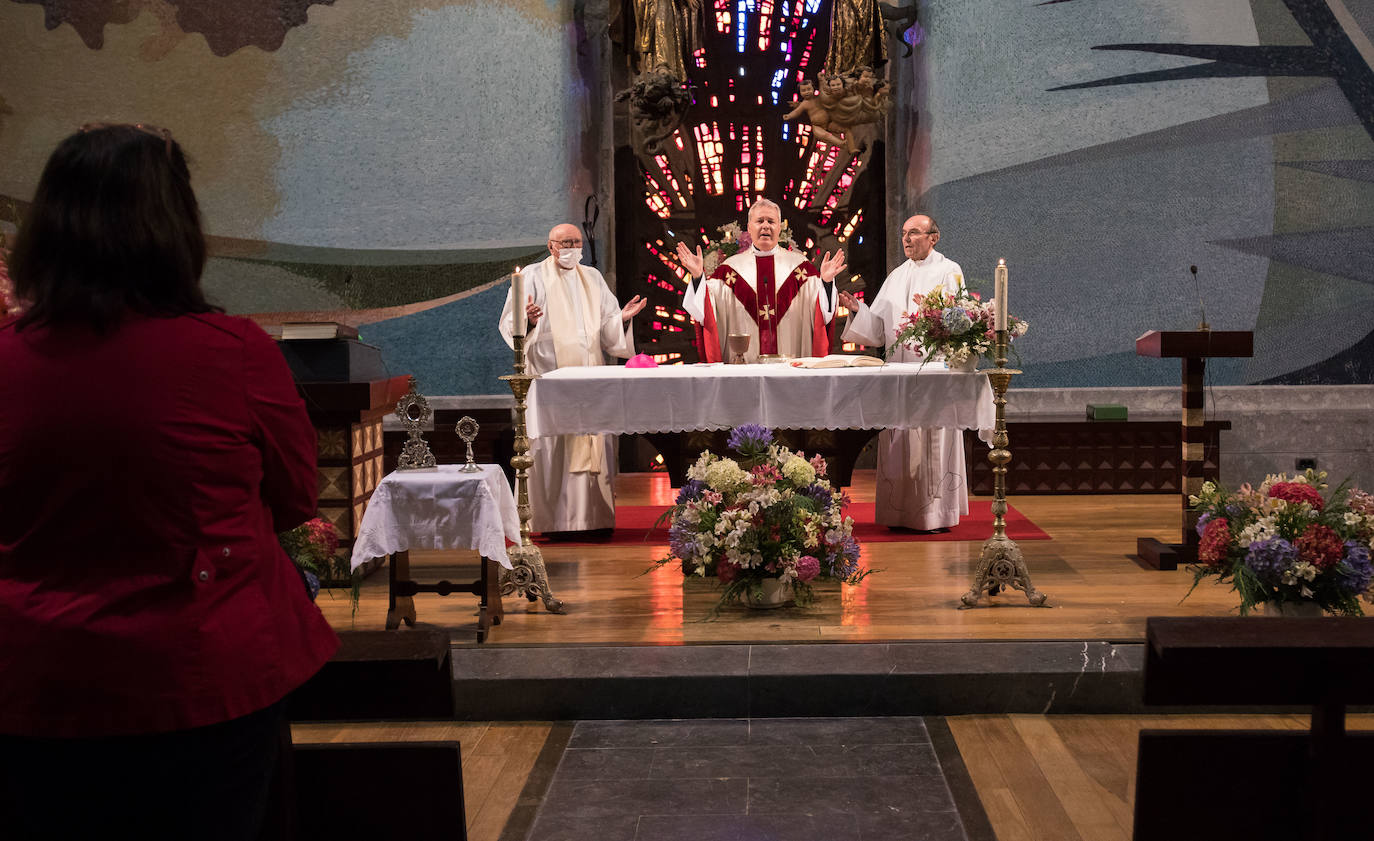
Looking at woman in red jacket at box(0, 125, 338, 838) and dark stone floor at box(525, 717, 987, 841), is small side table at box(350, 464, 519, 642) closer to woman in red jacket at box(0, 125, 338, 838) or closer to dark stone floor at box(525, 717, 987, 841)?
dark stone floor at box(525, 717, 987, 841)

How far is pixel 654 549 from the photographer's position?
277 inches

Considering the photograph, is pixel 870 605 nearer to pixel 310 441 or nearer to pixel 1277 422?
pixel 310 441

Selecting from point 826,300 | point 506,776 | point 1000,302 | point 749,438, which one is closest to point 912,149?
point 826,300

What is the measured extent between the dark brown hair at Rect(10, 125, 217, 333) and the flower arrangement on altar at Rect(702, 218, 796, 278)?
234 inches

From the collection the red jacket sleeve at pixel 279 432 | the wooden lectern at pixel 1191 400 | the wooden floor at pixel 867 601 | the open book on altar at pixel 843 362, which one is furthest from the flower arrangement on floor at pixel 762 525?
the red jacket sleeve at pixel 279 432

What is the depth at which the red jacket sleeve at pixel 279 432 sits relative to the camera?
1.94m

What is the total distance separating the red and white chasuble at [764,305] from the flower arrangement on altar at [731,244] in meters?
0.20

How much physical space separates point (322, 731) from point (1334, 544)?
3589 millimetres

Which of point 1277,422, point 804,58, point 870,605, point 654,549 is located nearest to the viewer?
point 870,605

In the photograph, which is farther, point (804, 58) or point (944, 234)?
point (804, 58)

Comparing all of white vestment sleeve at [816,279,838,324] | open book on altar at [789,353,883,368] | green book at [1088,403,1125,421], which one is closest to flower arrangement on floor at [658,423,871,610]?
open book on altar at [789,353,883,368]

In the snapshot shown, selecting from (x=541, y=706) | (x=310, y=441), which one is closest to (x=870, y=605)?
(x=541, y=706)

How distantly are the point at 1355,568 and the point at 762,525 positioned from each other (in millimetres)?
2273

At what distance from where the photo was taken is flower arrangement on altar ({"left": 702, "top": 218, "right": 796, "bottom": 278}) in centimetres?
827
